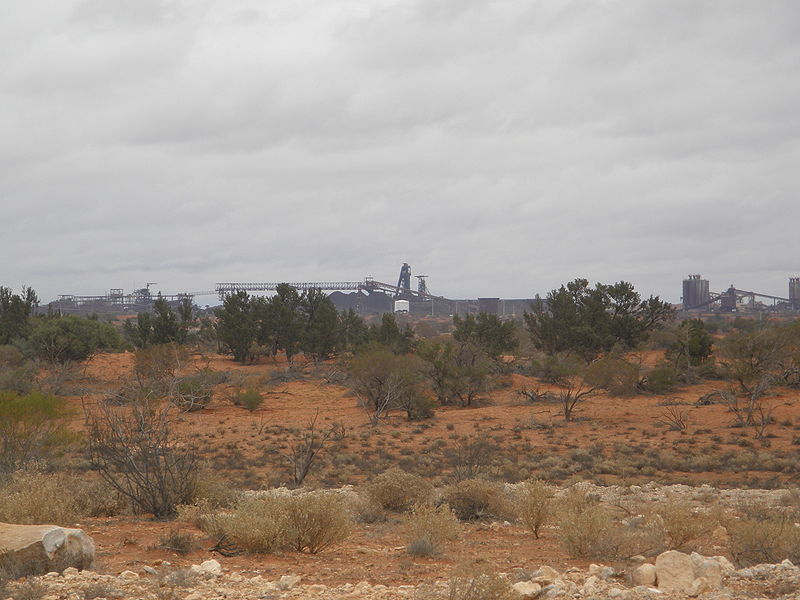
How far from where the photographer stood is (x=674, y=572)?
24.9 feet

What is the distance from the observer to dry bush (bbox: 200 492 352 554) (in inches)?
361

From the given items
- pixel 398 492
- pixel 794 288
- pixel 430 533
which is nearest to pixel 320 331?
pixel 398 492

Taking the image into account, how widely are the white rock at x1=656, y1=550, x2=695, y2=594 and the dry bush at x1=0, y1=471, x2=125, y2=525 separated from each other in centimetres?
798

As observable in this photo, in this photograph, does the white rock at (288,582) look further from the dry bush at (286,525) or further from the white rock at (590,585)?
the white rock at (590,585)

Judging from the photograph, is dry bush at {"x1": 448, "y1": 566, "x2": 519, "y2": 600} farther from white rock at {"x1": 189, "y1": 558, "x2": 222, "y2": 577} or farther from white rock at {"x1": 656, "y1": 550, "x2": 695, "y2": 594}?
white rock at {"x1": 189, "y1": 558, "x2": 222, "y2": 577}

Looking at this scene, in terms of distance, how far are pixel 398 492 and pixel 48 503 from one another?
234 inches

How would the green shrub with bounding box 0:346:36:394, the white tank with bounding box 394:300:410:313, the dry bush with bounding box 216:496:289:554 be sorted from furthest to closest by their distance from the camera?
the white tank with bounding box 394:300:410:313 < the green shrub with bounding box 0:346:36:394 < the dry bush with bounding box 216:496:289:554

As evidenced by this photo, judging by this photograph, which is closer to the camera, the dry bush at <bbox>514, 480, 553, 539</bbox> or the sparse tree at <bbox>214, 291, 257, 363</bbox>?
the dry bush at <bbox>514, 480, 553, 539</bbox>

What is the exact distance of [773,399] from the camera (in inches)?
1275

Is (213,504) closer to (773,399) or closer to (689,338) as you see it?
(773,399)

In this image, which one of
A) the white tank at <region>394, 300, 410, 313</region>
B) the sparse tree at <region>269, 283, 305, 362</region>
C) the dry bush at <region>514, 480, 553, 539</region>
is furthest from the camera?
the white tank at <region>394, 300, 410, 313</region>

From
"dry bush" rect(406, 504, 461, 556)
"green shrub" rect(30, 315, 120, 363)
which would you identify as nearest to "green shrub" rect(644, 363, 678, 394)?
"dry bush" rect(406, 504, 461, 556)

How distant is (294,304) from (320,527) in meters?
45.1

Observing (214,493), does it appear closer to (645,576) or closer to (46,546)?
(46,546)
